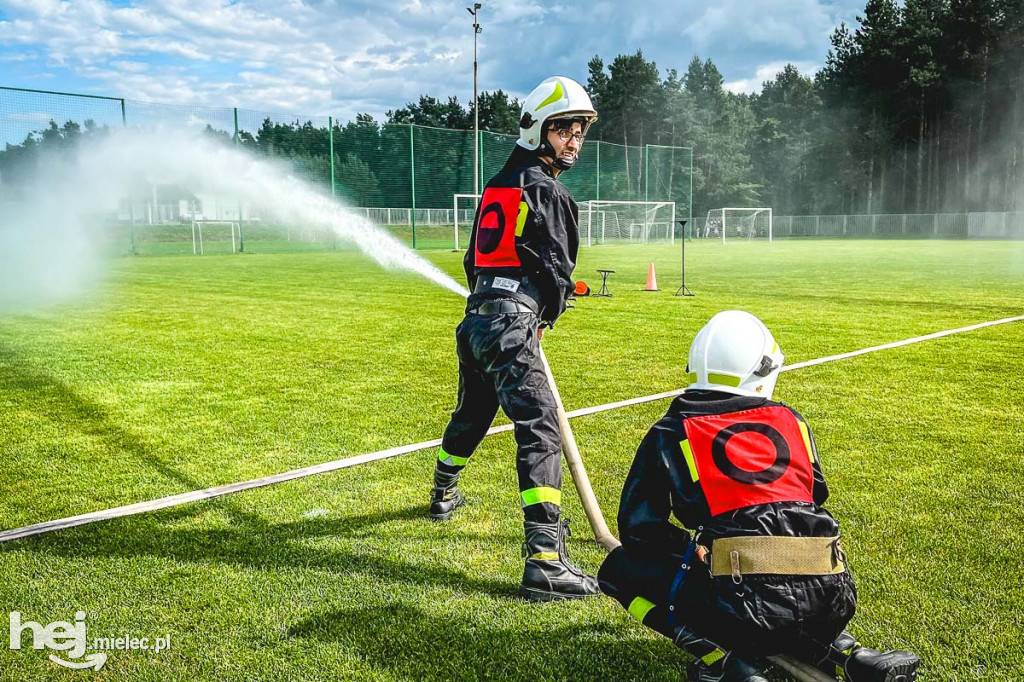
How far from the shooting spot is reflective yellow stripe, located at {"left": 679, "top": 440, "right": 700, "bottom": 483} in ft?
8.50

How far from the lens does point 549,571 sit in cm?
347

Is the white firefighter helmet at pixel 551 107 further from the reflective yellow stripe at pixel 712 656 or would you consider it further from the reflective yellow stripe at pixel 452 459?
the reflective yellow stripe at pixel 712 656

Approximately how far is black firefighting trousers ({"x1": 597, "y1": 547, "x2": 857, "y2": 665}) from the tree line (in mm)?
36498

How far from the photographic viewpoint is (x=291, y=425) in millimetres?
6469

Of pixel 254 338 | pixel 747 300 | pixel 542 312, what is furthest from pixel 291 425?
pixel 747 300

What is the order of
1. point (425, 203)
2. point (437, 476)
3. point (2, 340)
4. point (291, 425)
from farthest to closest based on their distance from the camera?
point (425, 203)
point (2, 340)
point (291, 425)
point (437, 476)

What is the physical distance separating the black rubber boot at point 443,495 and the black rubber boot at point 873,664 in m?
2.24

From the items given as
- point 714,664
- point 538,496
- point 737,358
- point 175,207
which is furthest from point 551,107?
point 175,207

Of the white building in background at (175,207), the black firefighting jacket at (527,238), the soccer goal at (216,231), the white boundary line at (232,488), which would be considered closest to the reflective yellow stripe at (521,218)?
the black firefighting jacket at (527,238)

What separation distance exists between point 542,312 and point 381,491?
174cm

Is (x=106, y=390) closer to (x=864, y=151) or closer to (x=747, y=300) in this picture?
(x=747, y=300)

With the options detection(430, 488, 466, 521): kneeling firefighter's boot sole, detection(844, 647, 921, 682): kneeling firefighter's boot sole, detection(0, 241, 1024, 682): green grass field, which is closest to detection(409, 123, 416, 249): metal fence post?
detection(0, 241, 1024, 682): green grass field

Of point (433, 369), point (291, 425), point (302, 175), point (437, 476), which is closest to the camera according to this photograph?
point (437, 476)

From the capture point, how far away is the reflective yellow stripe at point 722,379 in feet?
8.92
